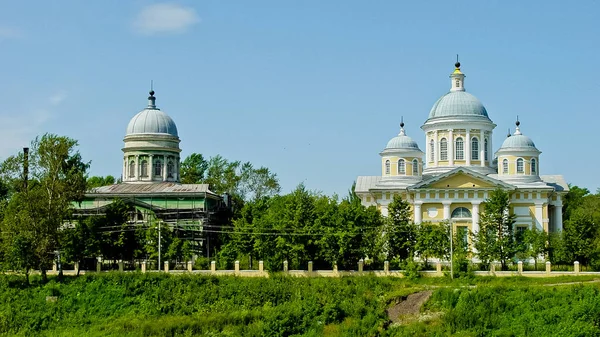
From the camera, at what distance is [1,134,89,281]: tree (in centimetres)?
3381

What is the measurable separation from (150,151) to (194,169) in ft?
44.9

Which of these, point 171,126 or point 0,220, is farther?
point 171,126

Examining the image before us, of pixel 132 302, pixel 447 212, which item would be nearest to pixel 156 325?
pixel 132 302

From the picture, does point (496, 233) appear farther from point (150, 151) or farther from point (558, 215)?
point (150, 151)

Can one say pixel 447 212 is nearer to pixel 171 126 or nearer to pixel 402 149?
pixel 402 149

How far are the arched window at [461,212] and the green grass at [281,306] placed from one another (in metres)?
10.0

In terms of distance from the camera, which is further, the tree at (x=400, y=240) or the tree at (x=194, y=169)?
the tree at (x=194, y=169)

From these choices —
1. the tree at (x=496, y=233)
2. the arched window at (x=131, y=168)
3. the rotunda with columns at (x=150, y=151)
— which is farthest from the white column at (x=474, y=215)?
the arched window at (x=131, y=168)

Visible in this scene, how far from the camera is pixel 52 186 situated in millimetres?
34812

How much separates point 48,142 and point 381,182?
19106 millimetres

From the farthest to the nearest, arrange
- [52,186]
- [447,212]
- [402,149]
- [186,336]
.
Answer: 1. [402,149]
2. [447,212]
3. [52,186]
4. [186,336]

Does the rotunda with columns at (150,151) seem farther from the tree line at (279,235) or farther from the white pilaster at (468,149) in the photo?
the white pilaster at (468,149)

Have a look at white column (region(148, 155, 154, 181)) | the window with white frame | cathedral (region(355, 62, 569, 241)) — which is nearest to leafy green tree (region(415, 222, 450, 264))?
cathedral (region(355, 62, 569, 241))

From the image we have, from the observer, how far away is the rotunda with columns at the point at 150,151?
152ft
